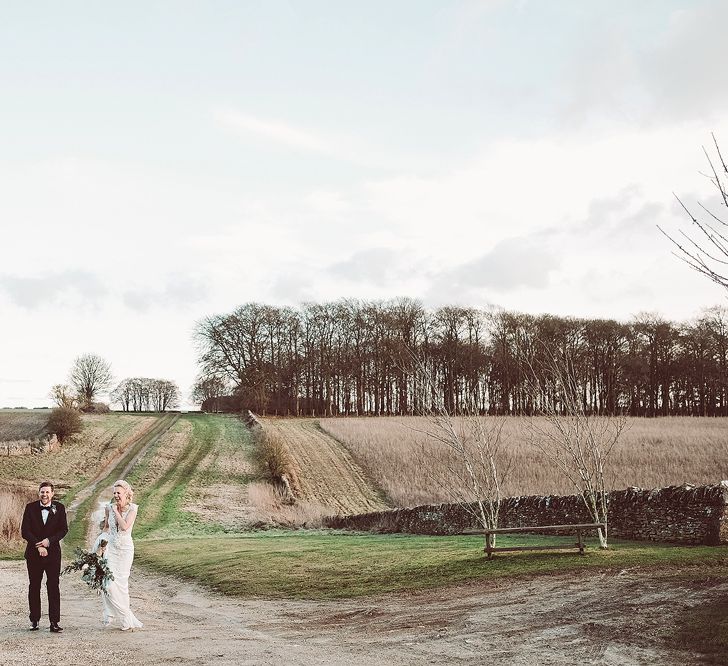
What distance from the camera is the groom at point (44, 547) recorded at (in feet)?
38.6

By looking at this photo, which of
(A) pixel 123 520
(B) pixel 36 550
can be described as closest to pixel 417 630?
(A) pixel 123 520

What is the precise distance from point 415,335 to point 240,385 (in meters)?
18.7

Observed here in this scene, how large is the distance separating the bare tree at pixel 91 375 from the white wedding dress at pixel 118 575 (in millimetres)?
86284

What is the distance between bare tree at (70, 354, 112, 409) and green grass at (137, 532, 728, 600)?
7525 cm

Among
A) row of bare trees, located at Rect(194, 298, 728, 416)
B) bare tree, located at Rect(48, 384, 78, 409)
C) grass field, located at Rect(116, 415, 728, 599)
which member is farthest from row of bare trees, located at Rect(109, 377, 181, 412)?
grass field, located at Rect(116, 415, 728, 599)

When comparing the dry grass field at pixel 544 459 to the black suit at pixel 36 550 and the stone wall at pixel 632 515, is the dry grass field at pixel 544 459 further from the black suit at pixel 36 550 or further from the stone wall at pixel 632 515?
the black suit at pixel 36 550

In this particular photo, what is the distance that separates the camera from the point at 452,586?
1469 cm

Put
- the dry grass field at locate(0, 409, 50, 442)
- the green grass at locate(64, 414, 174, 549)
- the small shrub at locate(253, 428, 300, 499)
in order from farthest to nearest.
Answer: the dry grass field at locate(0, 409, 50, 442), the small shrub at locate(253, 428, 300, 499), the green grass at locate(64, 414, 174, 549)

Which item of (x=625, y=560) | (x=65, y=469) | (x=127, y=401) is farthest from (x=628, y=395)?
(x=127, y=401)

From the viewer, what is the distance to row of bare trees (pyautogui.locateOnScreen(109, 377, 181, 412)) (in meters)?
117

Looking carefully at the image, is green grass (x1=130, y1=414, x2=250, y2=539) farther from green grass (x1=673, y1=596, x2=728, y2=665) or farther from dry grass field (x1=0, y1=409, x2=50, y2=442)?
green grass (x1=673, y1=596, x2=728, y2=665)

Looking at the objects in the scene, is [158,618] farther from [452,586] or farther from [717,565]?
[717,565]

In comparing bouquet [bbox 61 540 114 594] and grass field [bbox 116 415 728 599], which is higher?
bouquet [bbox 61 540 114 594]

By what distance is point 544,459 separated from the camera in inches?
1633
